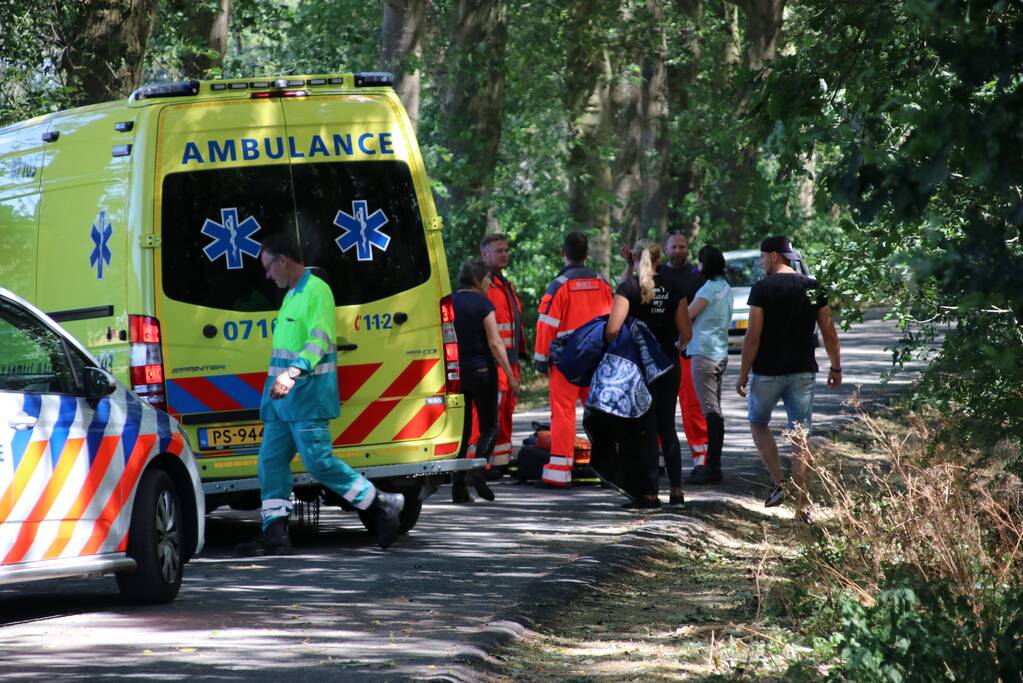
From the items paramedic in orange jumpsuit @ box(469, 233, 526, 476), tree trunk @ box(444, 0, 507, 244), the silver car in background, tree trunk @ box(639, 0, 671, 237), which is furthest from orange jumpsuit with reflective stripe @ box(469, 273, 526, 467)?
tree trunk @ box(639, 0, 671, 237)

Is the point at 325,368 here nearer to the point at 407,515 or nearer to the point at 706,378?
the point at 407,515

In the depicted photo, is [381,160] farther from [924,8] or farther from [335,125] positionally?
[924,8]

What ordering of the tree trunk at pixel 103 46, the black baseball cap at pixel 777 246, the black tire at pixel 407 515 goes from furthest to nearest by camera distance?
the tree trunk at pixel 103 46 → the black baseball cap at pixel 777 246 → the black tire at pixel 407 515

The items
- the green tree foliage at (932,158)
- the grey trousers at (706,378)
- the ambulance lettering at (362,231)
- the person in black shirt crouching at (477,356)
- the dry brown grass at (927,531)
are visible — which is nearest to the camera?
the green tree foliage at (932,158)

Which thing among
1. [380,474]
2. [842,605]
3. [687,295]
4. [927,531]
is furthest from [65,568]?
[687,295]

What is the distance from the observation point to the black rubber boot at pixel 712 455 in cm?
1341

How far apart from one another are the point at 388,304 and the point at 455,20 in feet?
52.5

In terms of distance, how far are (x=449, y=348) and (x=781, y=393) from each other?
2.49 metres

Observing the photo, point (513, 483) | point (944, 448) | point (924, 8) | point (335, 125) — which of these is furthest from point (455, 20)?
point (924, 8)

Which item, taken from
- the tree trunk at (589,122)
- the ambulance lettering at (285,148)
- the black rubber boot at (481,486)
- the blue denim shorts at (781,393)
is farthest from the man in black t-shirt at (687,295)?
the tree trunk at (589,122)

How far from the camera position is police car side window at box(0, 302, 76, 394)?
796cm

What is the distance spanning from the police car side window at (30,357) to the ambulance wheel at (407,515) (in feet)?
10.2

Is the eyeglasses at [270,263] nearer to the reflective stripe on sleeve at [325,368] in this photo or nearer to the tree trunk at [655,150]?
the reflective stripe on sleeve at [325,368]

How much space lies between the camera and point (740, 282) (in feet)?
101
